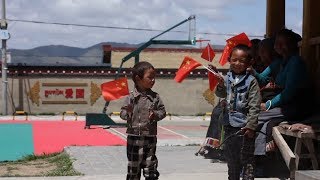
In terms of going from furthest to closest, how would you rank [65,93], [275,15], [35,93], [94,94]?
[94,94] → [65,93] → [35,93] → [275,15]

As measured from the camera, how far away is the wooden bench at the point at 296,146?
5.65m

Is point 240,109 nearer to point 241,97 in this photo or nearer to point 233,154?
point 241,97

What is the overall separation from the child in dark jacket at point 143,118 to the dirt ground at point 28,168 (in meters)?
2.61

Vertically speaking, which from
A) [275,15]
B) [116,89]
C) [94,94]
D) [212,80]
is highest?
[275,15]

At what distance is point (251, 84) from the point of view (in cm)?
555

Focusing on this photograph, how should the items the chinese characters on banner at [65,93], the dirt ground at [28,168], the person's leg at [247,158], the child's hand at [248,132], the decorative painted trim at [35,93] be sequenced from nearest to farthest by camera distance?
the child's hand at [248,132] < the person's leg at [247,158] < the dirt ground at [28,168] < the decorative painted trim at [35,93] < the chinese characters on banner at [65,93]

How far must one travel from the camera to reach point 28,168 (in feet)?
29.2

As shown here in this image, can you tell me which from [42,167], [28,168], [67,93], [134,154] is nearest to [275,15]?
[134,154]

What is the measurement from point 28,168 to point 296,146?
475 centimetres

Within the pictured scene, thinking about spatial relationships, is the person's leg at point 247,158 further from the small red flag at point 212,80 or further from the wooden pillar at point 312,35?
the wooden pillar at point 312,35

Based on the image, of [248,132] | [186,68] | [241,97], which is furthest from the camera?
[186,68]

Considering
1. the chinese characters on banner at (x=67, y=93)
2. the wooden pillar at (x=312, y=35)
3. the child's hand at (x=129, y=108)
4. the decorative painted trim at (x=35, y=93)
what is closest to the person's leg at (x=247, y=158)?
the child's hand at (x=129, y=108)

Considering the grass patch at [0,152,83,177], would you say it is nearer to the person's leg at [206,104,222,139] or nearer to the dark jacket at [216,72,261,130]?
the person's leg at [206,104,222,139]

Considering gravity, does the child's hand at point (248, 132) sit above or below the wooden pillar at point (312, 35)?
below
